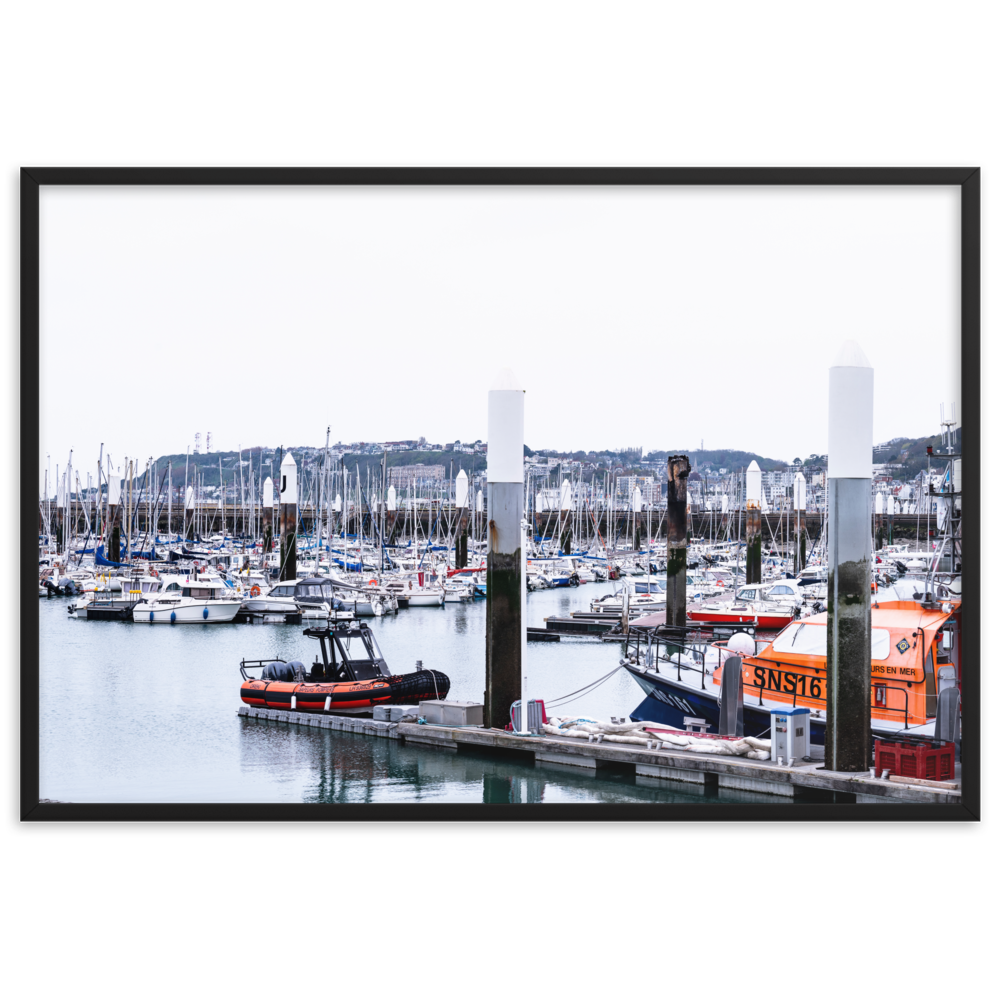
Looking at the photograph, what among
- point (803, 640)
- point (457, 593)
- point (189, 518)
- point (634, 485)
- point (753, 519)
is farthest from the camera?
point (457, 593)

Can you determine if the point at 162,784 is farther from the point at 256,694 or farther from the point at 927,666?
the point at 927,666

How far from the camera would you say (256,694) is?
41.2 feet

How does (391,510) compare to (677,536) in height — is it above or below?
above

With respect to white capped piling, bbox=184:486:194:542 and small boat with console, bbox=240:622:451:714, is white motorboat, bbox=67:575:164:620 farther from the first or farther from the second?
small boat with console, bbox=240:622:451:714

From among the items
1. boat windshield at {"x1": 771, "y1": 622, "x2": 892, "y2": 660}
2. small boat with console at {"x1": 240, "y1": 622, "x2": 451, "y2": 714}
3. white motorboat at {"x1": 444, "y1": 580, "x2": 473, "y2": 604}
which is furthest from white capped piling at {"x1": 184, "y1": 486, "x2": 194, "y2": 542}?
boat windshield at {"x1": 771, "y1": 622, "x2": 892, "y2": 660}

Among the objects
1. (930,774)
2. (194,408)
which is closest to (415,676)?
(194,408)

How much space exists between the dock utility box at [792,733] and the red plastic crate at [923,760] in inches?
34.5

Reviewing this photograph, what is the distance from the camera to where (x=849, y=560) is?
6129 mm

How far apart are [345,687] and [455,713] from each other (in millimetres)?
3548

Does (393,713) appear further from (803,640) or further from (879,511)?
(879,511)

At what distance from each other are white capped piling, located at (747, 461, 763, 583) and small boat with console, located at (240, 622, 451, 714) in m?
6.26

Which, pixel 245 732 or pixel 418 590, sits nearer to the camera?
pixel 245 732

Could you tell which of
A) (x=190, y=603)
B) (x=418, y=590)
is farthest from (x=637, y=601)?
(x=190, y=603)

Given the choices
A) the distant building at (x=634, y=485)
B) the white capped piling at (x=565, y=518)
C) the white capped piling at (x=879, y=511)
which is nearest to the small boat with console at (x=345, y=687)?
the white capped piling at (x=879, y=511)
